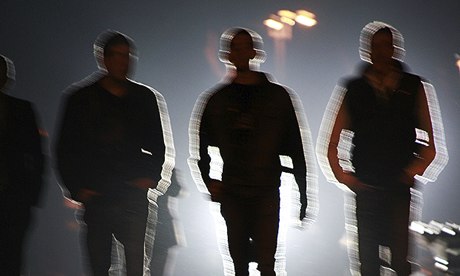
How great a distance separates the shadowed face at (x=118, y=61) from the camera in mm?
2852

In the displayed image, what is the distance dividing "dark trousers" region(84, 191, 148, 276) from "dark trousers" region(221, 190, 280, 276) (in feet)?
1.43

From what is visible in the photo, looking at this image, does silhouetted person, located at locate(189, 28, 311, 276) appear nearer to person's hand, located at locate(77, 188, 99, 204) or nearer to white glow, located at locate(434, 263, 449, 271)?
person's hand, located at locate(77, 188, 99, 204)

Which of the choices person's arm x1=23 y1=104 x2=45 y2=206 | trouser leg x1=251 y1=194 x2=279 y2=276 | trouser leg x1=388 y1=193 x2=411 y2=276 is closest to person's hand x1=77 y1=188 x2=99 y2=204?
person's arm x1=23 y1=104 x2=45 y2=206

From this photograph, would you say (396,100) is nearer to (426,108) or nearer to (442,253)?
(426,108)

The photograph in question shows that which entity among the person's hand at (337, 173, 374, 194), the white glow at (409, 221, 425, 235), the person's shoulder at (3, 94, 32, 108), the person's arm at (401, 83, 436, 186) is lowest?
the white glow at (409, 221, 425, 235)

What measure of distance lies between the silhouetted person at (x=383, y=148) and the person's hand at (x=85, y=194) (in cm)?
103

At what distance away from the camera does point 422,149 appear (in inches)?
109

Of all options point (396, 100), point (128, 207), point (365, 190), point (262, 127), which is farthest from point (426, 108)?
point (128, 207)

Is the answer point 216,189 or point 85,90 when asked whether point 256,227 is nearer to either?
point 216,189

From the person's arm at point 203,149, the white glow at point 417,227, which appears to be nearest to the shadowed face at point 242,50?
the person's arm at point 203,149

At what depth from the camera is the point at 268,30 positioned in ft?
13.3

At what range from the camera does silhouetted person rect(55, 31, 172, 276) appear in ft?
9.29

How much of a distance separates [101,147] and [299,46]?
171 centimetres

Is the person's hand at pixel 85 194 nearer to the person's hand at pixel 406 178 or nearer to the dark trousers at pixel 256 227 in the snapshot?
the dark trousers at pixel 256 227
